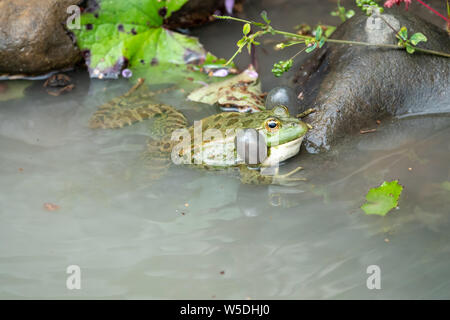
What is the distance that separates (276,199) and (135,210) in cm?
93

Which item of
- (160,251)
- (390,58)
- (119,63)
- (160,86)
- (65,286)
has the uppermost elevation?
(119,63)

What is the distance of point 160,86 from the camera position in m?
4.09

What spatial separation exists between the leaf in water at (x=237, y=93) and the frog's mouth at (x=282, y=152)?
0.60m

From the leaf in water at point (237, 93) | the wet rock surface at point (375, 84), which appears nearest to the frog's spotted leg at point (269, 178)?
the wet rock surface at point (375, 84)

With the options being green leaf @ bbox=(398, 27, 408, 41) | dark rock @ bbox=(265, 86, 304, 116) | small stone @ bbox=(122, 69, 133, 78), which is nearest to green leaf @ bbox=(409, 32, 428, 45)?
green leaf @ bbox=(398, 27, 408, 41)

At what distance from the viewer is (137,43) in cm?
423

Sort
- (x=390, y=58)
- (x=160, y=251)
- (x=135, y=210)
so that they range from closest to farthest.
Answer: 1. (x=160, y=251)
2. (x=135, y=210)
3. (x=390, y=58)

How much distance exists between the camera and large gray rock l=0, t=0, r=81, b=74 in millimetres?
3863

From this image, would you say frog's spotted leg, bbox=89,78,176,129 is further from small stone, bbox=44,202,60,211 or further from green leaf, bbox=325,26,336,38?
green leaf, bbox=325,26,336,38

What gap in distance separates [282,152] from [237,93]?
0.87 m

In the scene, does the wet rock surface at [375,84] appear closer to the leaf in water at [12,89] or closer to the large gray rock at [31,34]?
the large gray rock at [31,34]

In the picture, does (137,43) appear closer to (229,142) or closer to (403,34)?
(229,142)
